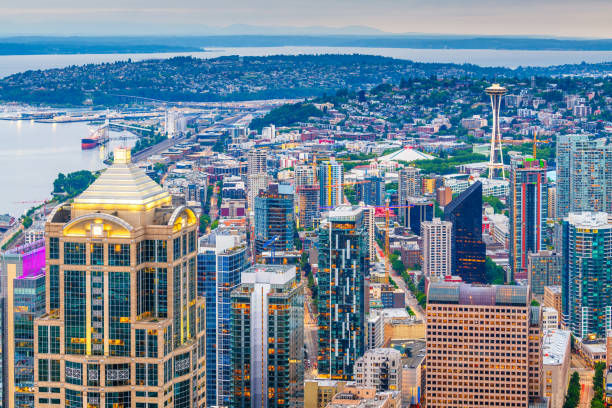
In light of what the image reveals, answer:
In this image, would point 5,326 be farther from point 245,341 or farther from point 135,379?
point 135,379

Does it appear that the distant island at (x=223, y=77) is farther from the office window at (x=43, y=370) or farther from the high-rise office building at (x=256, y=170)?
the office window at (x=43, y=370)

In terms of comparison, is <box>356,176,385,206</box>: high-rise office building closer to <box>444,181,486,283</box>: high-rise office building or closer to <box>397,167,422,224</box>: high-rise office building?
<box>397,167,422,224</box>: high-rise office building

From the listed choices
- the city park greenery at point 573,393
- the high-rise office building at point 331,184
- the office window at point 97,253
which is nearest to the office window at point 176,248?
the office window at point 97,253

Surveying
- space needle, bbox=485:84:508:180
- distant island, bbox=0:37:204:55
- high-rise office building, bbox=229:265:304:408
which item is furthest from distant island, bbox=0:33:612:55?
high-rise office building, bbox=229:265:304:408

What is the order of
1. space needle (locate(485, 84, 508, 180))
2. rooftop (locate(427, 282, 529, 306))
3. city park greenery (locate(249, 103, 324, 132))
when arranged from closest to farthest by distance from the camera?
rooftop (locate(427, 282, 529, 306))
space needle (locate(485, 84, 508, 180))
city park greenery (locate(249, 103, 324, 132))

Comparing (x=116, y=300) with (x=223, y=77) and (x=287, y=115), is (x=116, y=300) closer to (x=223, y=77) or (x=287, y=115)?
(x=287, y=115)

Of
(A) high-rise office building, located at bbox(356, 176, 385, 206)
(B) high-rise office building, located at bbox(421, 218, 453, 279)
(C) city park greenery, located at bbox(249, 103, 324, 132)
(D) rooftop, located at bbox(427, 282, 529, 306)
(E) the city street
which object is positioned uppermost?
(C) city park greenery, located at bbox(249, 103, 324, 132)
